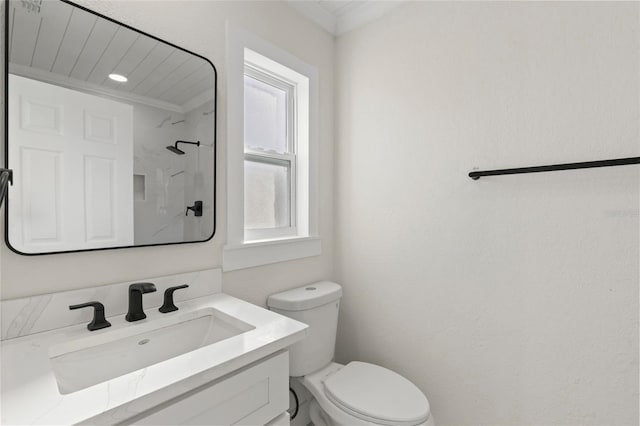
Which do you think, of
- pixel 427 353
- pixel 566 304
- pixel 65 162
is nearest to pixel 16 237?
pixel 65 162

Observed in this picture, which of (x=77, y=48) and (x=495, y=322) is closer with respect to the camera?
(x=77, y=48)

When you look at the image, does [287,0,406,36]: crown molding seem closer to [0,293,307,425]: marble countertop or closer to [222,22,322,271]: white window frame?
[222,22,322,271]: white window frame

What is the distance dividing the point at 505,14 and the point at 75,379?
192 centimetres

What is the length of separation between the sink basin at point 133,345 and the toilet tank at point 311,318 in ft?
1.29

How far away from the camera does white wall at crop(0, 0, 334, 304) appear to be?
0.91 m

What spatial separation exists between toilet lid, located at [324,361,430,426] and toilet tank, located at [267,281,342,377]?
4.6 inches

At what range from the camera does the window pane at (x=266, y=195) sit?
5.16ft

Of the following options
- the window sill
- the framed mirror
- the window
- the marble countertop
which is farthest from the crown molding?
the marble countertop

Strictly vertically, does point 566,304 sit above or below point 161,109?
below

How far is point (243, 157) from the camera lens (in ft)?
4.45

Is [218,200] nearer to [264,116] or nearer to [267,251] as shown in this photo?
[267,251]

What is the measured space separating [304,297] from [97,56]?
1.19 m

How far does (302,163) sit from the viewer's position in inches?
67.0

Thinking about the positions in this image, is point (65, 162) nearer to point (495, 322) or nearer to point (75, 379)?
point (75, 379)
